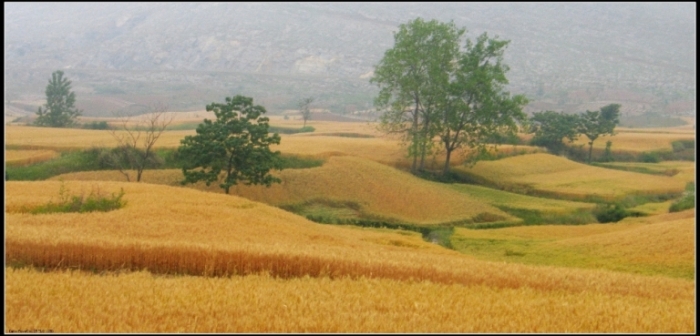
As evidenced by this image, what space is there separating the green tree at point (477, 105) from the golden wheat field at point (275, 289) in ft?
130

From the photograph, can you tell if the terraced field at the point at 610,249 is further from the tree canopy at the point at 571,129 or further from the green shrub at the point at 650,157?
the green shrub at the point at 650,157

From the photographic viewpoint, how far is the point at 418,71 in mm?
62781

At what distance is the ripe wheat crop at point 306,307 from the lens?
1190 centimetres

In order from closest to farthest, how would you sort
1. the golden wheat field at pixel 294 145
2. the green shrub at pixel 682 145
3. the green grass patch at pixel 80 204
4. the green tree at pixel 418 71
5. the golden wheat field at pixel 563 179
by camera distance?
the green grass patch at pixel 80 204 → the golden wheat field at pixel 294 145 → the golden wheat field at pixel 563 179 → the green tree at pixel 418 71 → the green shrub at pixel 682 145

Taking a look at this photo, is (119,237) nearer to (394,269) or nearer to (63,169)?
(394,269)

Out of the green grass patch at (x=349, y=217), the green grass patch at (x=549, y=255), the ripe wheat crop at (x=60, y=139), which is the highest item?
the ripe wheat crop at (x=60, y=139)

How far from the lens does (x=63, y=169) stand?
158 feet

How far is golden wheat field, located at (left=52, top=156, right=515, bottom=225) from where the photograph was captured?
47531 millimetres

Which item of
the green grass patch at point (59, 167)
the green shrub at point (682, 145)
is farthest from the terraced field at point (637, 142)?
the green grass patch at point (59, 167)

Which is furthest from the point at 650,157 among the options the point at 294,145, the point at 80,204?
the point at 80,204

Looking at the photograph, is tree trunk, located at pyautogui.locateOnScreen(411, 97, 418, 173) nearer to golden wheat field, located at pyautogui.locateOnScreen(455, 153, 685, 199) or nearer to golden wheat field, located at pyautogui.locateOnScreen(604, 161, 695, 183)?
golden wheat field, located at pyautogui.locateOnScreen(455, 153, 685, 199)

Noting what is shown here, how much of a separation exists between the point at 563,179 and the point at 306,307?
171 ft

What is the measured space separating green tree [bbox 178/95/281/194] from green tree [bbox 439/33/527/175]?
19713mm

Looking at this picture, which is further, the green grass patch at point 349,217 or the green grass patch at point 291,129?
the green grass patch at point 291,129
